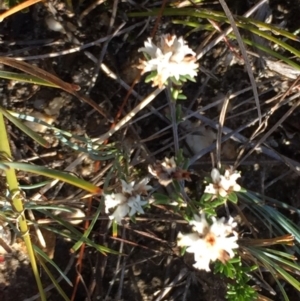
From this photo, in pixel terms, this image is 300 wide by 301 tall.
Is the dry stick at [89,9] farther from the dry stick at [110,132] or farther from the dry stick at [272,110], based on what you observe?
the dry stick at [272,110]

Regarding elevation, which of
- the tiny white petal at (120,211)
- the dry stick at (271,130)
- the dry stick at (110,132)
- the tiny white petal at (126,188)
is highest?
the dry stick at (110,132)

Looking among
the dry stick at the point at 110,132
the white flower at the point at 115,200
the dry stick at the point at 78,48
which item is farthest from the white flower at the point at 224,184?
the dry stick at the point at 78,48

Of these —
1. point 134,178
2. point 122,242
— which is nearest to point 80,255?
point 122,242

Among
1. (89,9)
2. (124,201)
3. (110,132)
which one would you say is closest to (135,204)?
(124,201)

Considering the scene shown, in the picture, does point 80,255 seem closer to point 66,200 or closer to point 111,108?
point 66,200

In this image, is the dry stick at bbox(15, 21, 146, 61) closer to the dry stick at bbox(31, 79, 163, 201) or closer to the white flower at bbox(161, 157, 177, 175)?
the dry stick at bbox(31, 79, 163, 201)

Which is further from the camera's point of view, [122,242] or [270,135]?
[270,135]

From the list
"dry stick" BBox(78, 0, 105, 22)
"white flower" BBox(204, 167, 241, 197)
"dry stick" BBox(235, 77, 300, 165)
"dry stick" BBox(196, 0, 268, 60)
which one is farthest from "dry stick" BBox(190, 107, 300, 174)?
"dry stick" BBox(78, 0, 105, 22)

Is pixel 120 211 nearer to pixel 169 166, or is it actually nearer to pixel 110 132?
pixel 169 166
